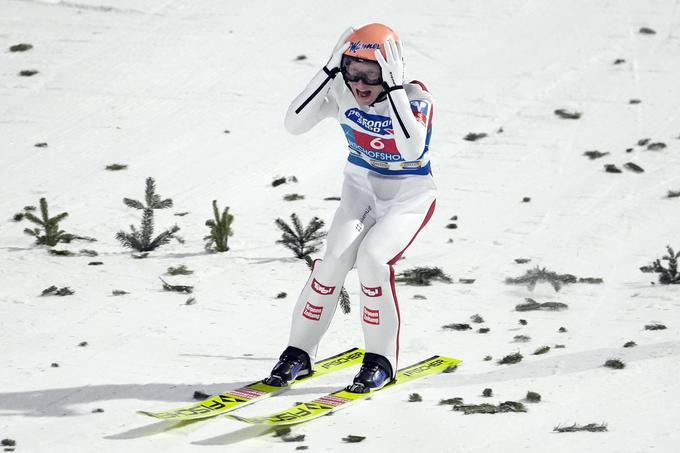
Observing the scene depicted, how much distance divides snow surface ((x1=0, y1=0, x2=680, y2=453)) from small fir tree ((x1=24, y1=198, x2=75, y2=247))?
18 centimetres

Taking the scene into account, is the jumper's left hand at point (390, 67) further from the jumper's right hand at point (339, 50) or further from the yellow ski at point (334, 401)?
the yellow ski at point (334, 401)

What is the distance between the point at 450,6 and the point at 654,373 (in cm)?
1127

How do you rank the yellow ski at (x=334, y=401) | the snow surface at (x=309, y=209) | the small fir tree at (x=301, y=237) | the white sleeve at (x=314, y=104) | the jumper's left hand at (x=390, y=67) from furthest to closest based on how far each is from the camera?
1. the small fir tree at (x=301, y=237)
2. the white sleeve at (x=314, y=104)
3. the jumper's left hand at (x=390, y=67)
4. the snow surface at (x=309, y=209)
5. the yellow ski at (x=334, y=401)

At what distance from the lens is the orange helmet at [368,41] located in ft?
25.2

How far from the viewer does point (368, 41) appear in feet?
25.3

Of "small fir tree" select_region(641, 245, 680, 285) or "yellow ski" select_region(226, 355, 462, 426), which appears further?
"small fir tree" select_region(641, 245, 680, 285)

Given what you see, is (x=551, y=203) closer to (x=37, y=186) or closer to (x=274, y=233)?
(x=274, y=233)

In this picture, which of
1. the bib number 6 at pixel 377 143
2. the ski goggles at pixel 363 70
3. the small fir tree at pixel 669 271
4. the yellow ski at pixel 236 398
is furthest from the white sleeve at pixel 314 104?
the small fir tree at pixel 669 271

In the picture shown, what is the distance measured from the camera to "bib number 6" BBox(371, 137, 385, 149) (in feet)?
25.8

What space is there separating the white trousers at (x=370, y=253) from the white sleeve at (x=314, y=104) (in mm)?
393

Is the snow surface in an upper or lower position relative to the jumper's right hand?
lower

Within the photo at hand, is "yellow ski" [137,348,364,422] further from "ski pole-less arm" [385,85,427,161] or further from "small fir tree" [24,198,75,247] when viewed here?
"small fir tree" [24,198,75,247]

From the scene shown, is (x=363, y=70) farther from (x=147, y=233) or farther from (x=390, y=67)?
(x=147, y=233)

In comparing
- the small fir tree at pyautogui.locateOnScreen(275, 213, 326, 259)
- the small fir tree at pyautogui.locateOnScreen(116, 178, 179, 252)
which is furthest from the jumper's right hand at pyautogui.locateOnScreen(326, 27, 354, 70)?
the small fir tree at pyautogui.locateOnScreen(116, 178, 179, 252)
